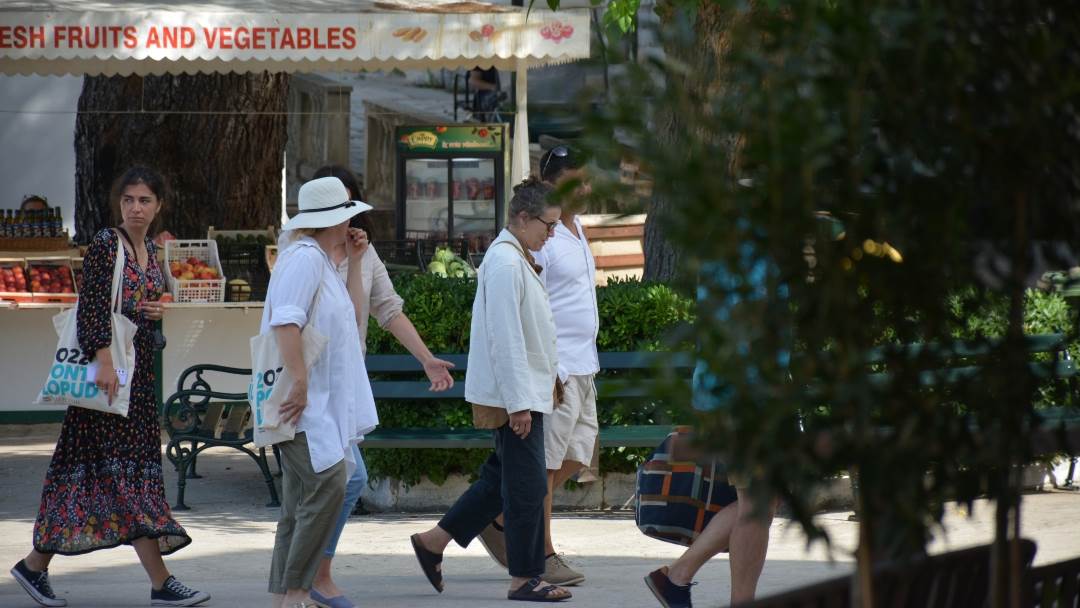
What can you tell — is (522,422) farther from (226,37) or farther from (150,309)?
(226,37)

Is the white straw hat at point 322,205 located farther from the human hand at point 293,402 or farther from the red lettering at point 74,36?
the red lettering at point 74,36

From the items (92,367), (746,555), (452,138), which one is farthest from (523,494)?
(452,138)

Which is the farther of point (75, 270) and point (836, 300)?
point (75, 270)

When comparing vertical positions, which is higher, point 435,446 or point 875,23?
point 875,23

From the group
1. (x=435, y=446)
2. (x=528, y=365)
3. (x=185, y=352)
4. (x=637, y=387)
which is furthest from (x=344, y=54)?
(x=637, y=387)

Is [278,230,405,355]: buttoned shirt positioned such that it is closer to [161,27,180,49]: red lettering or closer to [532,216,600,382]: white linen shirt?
[532,216,600,382]: white linen shirt

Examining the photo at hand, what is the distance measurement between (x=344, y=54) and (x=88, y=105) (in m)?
4.01

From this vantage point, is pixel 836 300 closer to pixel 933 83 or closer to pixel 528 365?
pixel 933 83

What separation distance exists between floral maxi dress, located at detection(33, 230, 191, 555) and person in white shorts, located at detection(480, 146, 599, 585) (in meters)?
1.56

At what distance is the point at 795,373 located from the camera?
84.4 inches

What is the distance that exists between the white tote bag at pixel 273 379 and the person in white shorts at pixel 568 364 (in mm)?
1463

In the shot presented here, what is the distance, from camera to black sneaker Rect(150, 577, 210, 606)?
5965 millimetres

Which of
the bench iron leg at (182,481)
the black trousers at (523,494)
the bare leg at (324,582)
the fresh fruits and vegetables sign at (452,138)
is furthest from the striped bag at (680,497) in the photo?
the fresh fruits and vegetables sign at (452,138)

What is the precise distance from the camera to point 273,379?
5273mm
